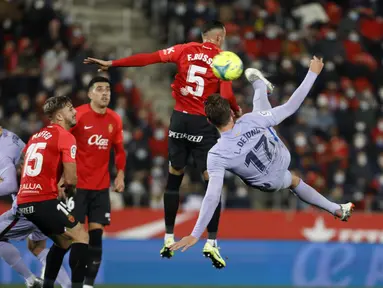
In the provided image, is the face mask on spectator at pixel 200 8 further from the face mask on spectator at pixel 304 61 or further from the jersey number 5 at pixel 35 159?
the jersey number 5 at pixel 35 159

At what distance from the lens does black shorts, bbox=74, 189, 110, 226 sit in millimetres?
13922

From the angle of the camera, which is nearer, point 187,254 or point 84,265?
point 84,265

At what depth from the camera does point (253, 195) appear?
20453mm

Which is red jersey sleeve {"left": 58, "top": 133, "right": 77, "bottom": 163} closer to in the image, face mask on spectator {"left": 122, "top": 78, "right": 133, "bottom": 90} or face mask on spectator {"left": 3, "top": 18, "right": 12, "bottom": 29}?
face mask on spectator {"left": 122, "top": 78, "right": 133, "bottom": 90}

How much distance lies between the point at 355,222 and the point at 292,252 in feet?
5.82

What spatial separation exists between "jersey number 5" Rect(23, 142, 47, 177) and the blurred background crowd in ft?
23.0

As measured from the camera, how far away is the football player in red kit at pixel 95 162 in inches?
546

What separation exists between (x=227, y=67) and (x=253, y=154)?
1.08 metres

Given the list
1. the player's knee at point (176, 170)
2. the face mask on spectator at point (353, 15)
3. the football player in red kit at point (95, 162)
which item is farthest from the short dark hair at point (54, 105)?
the face mask on spectator at point (353, 15)

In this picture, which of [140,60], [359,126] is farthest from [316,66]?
[359,126]

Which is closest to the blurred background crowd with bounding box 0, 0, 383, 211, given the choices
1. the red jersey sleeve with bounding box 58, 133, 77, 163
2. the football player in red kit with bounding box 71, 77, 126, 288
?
the football player in red kit with bounding box 71, 77, 126, 288

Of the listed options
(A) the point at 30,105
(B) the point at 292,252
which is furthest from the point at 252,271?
(A) the point at 30,105

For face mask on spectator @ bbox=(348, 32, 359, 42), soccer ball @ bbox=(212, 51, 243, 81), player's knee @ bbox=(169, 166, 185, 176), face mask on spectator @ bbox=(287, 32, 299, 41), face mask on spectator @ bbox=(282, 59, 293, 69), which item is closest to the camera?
soccer ball @ bbox=(212, 51, 243, 81)

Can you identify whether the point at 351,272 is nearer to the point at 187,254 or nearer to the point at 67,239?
the point at 187,254
